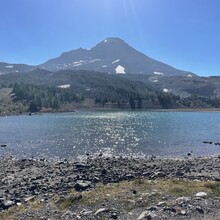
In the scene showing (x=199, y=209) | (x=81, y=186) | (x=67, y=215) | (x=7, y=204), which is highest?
(x=199, y=209)

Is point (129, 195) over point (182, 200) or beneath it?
beneath

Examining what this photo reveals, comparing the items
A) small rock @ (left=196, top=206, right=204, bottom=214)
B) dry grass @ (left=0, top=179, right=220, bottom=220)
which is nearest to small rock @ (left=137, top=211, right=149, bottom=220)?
dry grass @ (left=0, top=179, right=220, bottom=220)

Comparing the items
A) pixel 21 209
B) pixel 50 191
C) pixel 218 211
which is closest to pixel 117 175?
pixel 50 191

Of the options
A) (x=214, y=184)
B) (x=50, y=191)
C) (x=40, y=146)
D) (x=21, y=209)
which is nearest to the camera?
(x=21, y=209)

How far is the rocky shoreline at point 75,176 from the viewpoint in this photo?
29625 millimetres

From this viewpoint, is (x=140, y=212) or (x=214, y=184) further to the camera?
(x=214, y=184)

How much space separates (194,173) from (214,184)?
44.8 ft

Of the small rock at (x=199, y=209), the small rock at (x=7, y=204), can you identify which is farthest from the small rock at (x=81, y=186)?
the small rock at (x=199, y=209)

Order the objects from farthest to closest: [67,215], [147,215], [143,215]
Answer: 1. [67,215]
2. [143,215]
3. [147,215]

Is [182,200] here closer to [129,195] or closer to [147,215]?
[147,215]

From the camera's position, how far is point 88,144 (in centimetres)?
8756

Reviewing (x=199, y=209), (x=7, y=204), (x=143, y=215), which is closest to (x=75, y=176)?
(x=7, y=204)

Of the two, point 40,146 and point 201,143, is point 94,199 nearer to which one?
point 40,146

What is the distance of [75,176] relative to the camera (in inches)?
1700
